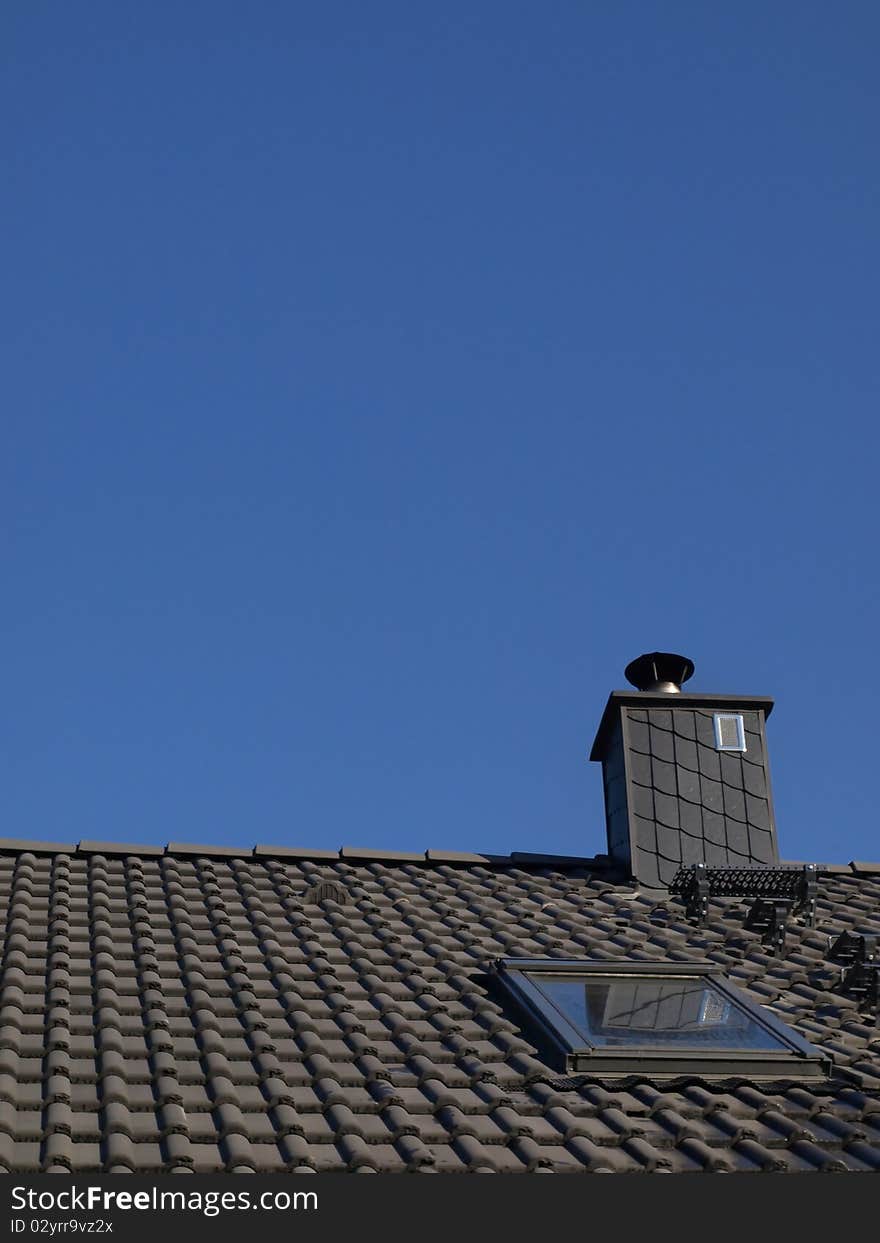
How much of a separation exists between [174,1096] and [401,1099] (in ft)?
3.68

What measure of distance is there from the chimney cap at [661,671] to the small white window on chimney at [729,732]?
20.3 inches

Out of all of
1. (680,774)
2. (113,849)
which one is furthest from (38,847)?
(680,774)

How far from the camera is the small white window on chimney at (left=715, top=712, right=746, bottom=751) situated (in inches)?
613

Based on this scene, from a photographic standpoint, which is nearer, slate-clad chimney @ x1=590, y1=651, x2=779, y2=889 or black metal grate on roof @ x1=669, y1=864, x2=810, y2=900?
black metal grate on roof @ x1=669, y1=864, x2=810, y2=900

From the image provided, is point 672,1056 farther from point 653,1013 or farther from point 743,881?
point 743,881

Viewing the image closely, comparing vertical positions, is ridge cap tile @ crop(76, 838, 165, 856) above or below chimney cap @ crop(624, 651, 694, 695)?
below

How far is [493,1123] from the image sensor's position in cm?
866

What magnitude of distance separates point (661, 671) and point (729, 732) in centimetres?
85

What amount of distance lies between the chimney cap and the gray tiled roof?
8.91 ft

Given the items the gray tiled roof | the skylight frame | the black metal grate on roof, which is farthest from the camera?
the black metal grate on roof

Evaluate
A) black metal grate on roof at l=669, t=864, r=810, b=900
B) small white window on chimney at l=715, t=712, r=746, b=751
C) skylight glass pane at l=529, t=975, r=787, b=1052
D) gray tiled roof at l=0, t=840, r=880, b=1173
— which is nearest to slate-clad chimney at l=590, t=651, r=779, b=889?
small white window on chimney at l=715, t=712, r=746, b=751

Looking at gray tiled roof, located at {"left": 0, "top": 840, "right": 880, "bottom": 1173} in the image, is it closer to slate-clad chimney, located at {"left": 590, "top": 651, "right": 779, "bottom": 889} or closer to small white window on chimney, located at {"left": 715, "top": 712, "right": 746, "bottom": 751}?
slate-clad chimney, located at {"left": 590, "top": 651, "right": 779, "bottom": 889}

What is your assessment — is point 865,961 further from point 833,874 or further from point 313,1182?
point 313,1182

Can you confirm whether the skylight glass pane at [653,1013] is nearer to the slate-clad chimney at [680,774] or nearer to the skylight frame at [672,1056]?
the skylight frame at [672,1056]
